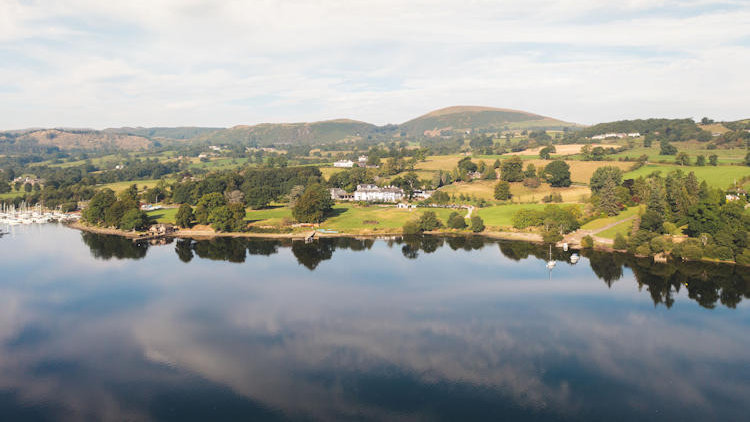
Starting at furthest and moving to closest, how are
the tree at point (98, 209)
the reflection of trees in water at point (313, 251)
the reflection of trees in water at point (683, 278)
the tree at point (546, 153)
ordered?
the tree at point (546, 153)
the tree at point (98, 209)
the reflection of trees in water at point (313, 251)
the reflection of trees in water at point (683, 278)

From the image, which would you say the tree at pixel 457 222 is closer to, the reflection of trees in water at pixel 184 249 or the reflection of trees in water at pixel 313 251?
the reflection of trees in water at pixel 313 251

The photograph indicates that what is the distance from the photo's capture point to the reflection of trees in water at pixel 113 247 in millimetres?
75562

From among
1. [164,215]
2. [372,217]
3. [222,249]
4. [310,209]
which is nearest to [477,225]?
[372,217]

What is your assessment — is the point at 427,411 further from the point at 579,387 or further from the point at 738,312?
the point at 738,312

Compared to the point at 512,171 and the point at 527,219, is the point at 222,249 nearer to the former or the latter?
the point at 527,219

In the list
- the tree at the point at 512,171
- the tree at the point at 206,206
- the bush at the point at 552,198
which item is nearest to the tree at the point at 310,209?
the tree at the point at 206,206

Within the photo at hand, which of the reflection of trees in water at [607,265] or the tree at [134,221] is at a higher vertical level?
the tree at [134,221]

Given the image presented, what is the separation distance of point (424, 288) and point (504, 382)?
22313 millimetres

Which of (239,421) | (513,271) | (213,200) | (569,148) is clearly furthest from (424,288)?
(569,148)

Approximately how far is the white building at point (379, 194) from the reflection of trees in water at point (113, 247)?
191ft

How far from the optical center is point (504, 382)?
34.0 m

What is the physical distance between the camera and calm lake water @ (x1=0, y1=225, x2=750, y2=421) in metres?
31.8

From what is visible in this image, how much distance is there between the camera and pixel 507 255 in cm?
7206

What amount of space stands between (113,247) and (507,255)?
69.5 metres
